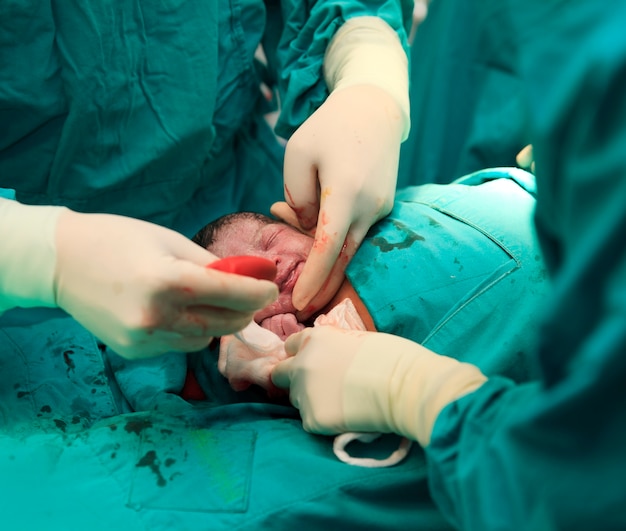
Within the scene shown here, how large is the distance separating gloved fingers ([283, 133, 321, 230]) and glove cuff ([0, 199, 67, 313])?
0.44 m

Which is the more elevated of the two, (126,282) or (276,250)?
(126,282)

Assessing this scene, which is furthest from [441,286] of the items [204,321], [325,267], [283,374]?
Result: [204,321]

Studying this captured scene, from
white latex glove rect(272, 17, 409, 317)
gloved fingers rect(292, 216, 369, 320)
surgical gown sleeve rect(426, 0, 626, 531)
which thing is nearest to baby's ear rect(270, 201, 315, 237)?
white latex glove rect(272, 17, 409, 317)

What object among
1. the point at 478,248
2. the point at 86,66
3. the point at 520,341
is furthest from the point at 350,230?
the point at 86,66

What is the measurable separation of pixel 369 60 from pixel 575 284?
95 centimetres

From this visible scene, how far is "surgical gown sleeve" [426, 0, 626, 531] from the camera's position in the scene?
39 centimetres

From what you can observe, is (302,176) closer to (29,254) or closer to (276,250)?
(276,250)

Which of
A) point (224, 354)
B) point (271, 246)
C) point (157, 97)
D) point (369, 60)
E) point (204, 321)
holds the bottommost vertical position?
point (224, 354)

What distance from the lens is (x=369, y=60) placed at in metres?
1.25

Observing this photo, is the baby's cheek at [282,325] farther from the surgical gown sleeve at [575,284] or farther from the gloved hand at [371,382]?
the surgical gown sleeve at [575,284]

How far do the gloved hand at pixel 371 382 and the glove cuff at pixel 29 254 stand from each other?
358 millimetres

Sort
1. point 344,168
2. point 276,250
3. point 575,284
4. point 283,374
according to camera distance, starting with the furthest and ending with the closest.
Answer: point 276,250 < point 344,168 < point 283,374 < point 575,284

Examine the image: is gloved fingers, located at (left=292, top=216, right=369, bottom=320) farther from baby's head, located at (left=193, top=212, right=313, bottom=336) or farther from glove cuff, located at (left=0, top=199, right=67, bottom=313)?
glove cuff, located at (left=0, top=199, right=67, bottom=313)

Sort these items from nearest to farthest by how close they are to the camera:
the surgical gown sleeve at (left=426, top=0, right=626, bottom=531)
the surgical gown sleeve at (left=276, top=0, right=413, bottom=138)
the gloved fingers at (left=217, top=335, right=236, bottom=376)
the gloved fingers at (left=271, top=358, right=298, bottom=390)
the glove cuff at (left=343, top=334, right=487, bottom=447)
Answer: the surgical gown sleeve at (left=426, top=0, right=626, bottom=531), the glove cuff at (left=343, top=334, right=487, bottom=447), the gloved fingers at (left=271, top=358, right=298, bottom=390), the gloved fingers at (left=217, top=335, right=236, bottom=376), the surgical gown sleeve at (left=276, top=0, right=413, bottom=138)
